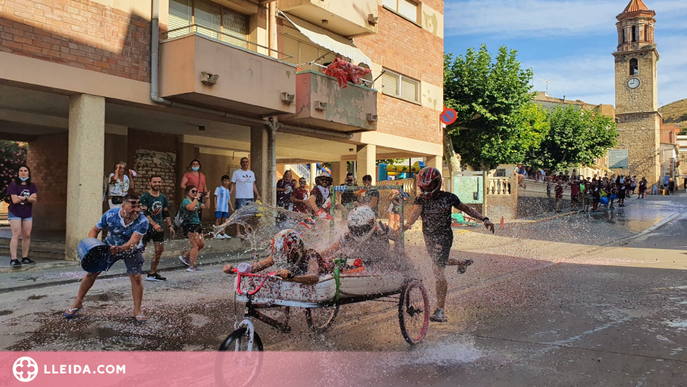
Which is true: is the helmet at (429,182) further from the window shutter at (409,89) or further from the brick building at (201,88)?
the window shutter at (409,89)

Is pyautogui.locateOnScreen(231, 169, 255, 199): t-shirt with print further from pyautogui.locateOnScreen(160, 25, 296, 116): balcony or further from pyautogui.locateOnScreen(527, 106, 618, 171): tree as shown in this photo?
pyautogui.locateOnScreen(527, 106, 618, 171): tree

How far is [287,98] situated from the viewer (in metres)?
13.7

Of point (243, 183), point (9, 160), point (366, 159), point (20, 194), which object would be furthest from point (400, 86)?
point (9, 160)

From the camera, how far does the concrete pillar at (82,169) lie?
10625mm

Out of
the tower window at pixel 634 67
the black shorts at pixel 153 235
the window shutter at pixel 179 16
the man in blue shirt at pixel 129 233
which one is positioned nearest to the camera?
the man in blue shirt at pixel 129 233

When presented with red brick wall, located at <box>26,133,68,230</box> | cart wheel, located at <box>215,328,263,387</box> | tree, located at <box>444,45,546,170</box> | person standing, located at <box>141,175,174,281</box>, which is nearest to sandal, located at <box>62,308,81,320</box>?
person standing, located at <box>141,175,174,281</box>

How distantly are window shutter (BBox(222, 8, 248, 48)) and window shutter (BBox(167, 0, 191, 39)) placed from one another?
1.08 metres

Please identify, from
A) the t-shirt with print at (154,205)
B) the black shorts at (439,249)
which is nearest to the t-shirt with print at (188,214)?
the t-shirt with print at (154,205)

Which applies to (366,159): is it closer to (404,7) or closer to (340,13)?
(340,13)

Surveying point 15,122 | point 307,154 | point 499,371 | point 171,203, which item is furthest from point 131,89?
point 307,154

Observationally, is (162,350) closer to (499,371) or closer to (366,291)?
(366,291)

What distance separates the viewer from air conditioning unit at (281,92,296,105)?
1362 centimetres

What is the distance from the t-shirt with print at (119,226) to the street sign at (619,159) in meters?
83.6

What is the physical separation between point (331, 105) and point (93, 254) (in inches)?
408
